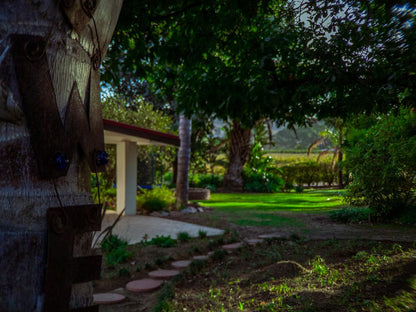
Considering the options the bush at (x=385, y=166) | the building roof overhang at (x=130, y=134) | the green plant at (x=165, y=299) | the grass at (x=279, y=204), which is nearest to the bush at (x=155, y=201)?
the grass at (x=279, y=204)

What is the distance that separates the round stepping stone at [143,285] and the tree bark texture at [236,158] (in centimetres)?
1730

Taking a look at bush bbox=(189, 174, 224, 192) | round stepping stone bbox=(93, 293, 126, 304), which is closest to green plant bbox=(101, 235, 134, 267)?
round stepping stone bbox=(93, 293, 126, 304)

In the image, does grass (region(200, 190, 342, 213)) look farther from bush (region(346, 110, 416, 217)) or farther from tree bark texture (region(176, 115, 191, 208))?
bush (region(346, 110, 416, 217))

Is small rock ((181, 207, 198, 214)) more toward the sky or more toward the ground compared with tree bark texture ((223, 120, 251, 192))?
more toward the ground

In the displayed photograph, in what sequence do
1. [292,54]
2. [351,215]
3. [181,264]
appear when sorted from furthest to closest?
[351,215], [181,264], [292,54]

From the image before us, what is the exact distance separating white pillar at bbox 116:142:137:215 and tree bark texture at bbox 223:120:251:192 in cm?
1070

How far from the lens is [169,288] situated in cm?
400

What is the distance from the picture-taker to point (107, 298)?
401cm

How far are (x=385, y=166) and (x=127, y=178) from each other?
786 centimetres

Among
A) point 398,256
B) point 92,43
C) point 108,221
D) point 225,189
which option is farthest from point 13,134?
point 225,189

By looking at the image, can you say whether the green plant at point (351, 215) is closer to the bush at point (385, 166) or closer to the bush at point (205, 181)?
the bush at point (385, 166)

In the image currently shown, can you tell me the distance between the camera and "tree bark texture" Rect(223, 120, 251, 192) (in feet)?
71.9

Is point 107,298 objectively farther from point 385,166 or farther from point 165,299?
point 385,166

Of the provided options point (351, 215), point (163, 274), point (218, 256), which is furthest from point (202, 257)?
point (351, 215)
